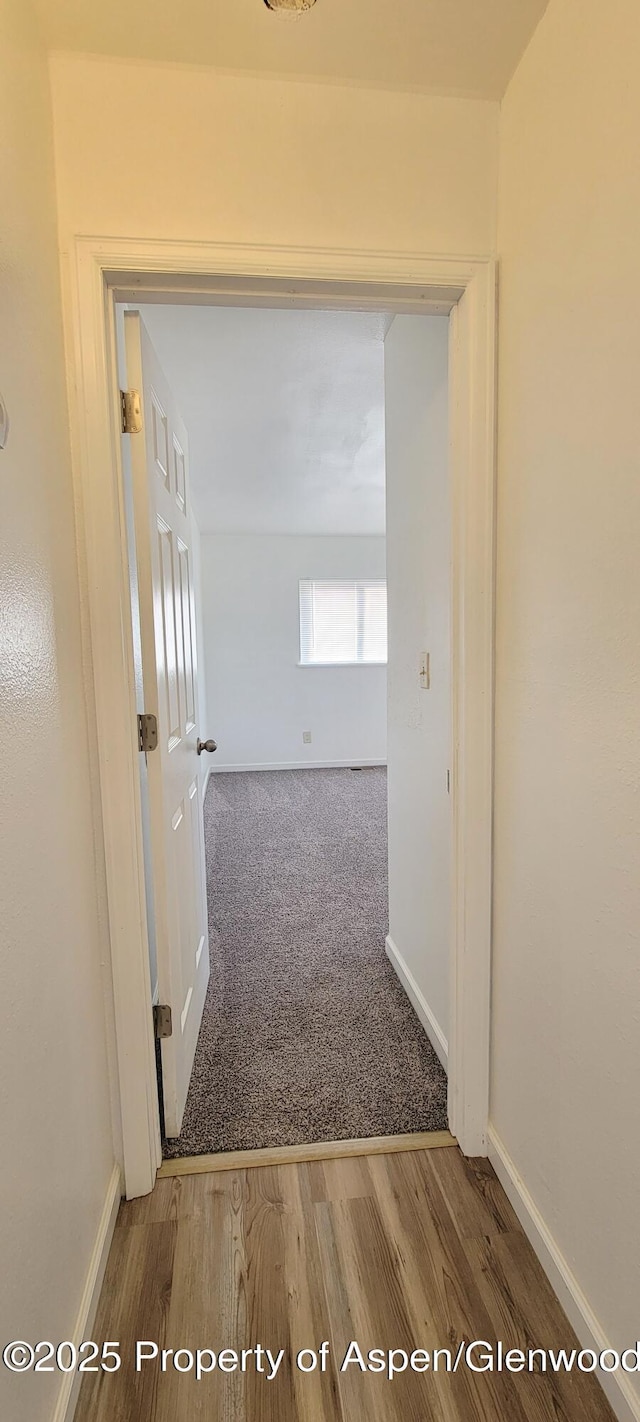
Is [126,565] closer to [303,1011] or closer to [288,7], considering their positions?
[288,7]

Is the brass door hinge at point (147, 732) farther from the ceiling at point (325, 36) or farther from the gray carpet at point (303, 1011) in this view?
the ceiling at point (325, 36)

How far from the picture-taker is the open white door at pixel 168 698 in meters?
1.36

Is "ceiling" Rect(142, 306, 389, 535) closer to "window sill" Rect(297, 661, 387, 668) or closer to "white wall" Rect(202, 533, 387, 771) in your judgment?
"white wall" Rect(202, 533, 387, 771)

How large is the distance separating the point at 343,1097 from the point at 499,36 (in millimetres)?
2434

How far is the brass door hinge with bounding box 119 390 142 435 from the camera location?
51.7 inches

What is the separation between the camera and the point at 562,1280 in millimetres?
1117

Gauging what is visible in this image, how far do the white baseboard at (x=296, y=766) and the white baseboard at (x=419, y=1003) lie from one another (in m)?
3.57

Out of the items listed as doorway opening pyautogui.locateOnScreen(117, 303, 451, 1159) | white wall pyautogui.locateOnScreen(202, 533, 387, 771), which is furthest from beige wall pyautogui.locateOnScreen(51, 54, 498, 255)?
white wall pyautogui.locateOnScreen(202, 533, 387, 771)

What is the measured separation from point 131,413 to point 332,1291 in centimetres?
186

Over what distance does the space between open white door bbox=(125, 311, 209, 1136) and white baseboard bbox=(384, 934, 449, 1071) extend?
28.7 inches

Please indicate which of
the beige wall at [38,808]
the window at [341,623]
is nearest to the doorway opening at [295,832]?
the beige wall at [38,808]

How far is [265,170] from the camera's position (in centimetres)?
121

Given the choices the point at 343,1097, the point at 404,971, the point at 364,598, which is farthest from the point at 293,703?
the point at 343,1097

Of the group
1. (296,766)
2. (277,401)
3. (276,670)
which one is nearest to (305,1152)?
(277,401)
